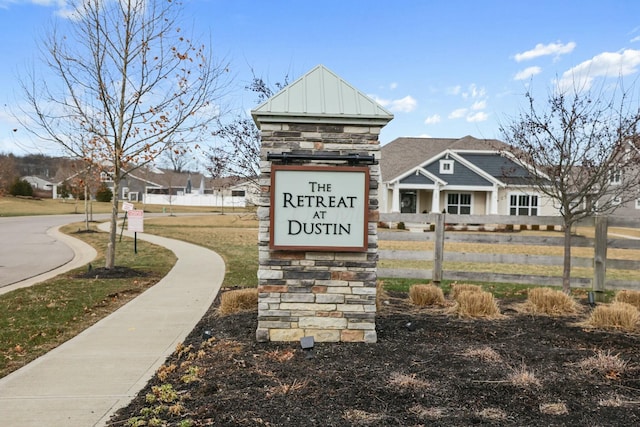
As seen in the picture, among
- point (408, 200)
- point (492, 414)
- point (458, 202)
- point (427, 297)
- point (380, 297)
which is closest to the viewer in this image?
point (492, 414)

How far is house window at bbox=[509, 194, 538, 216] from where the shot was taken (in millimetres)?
29922

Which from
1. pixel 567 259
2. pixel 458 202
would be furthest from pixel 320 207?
pixel 458 202

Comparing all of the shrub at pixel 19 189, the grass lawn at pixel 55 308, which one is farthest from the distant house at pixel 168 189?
the grass lawn at pixel 55 308

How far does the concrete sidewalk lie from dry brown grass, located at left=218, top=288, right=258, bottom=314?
1.45 feet

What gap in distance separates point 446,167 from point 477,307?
76.4ft

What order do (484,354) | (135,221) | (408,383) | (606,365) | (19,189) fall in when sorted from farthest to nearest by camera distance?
(19,189) → (135,221) → (484,354) → (606,365) → (408,383)

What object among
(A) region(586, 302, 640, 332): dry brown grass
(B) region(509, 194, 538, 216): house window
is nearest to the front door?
(B) region(509, 194, 538, 216): house window

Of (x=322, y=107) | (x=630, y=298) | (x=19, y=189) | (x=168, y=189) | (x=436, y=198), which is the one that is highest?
(x=168, y=189)

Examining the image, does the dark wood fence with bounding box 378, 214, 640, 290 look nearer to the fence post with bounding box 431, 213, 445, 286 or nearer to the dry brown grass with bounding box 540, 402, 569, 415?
the fence post with bounding box 431, 213, 445, 286

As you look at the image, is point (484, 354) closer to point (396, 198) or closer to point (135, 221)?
point (135, 221)

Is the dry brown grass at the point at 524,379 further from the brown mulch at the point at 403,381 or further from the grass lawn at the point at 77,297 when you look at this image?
the grass lawn at the point at 77,297

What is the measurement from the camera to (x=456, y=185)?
A: 29.1m

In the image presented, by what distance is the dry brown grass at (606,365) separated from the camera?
181 inches

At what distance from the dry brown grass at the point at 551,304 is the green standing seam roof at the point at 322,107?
12.1 feet
